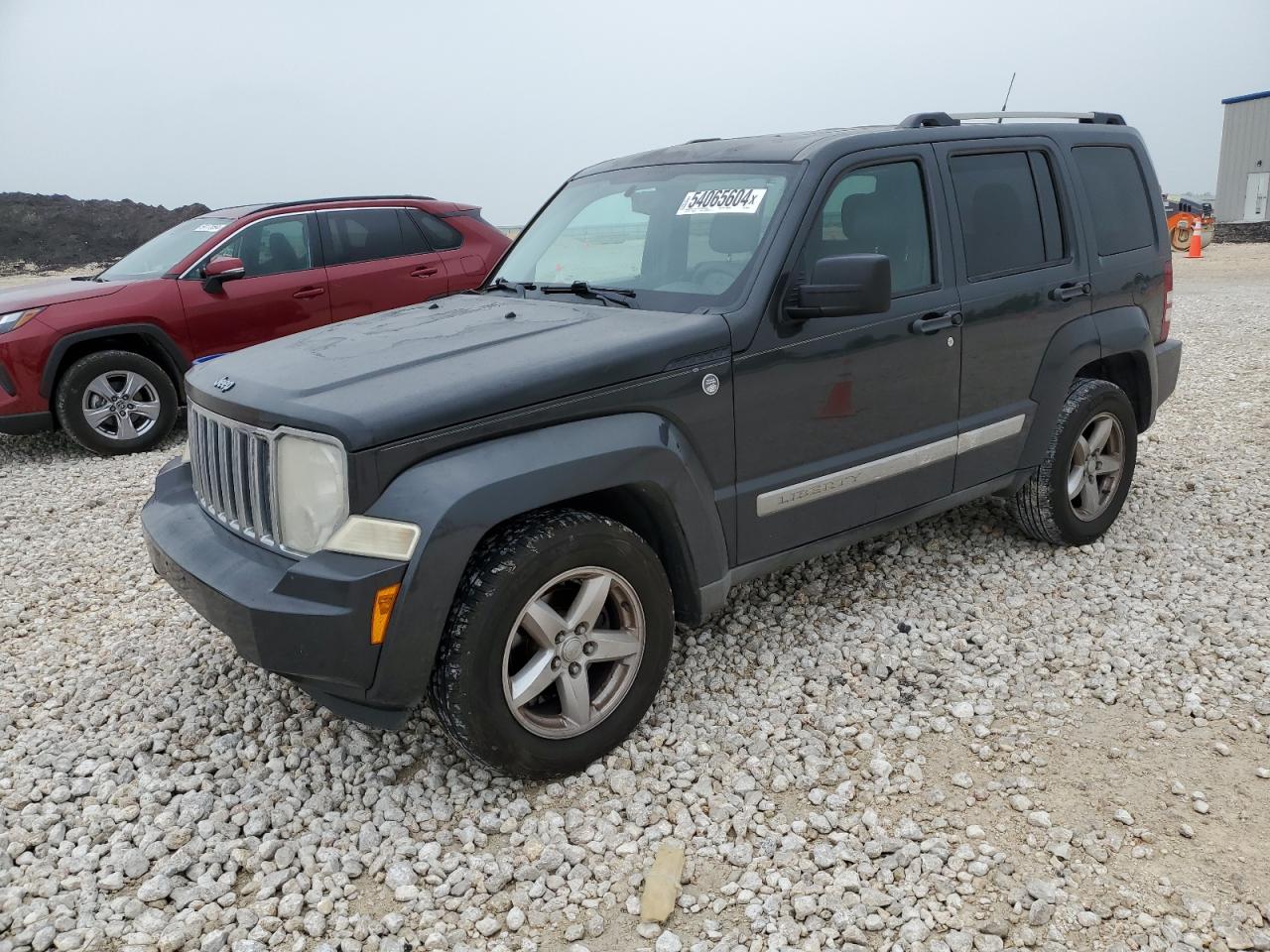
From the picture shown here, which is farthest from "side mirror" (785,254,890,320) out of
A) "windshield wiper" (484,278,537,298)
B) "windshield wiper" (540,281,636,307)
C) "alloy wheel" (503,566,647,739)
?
"windshield wiper" (484,278,537,298)

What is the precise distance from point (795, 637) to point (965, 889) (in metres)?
1.51

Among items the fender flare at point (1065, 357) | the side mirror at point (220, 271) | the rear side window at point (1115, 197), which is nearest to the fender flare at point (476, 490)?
the fender flare at point (1065, 357)

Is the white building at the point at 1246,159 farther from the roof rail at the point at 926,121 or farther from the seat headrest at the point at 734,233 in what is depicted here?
the seat headrest at the point at 734,233

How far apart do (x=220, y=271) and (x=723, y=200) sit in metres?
5.04

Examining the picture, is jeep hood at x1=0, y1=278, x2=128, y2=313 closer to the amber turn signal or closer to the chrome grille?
the chrome grille

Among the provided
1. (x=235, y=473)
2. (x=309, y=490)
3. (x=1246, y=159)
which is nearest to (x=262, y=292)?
(x=235, y=473)

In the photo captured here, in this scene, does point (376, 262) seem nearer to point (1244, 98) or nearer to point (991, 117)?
point (991, 117)

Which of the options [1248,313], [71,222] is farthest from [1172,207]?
[71,222]

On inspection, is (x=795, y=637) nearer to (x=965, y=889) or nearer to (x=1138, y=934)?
(x=965, y=889)

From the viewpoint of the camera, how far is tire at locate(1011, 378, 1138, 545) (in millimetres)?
4598

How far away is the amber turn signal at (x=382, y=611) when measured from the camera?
A: 8.70 ft

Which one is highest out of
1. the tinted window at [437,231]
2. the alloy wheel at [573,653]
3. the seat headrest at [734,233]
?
the tinted window at [437,231]

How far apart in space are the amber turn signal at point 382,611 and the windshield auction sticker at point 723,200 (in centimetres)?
192

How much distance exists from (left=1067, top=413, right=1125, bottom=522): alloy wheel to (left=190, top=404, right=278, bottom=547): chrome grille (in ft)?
11.8
